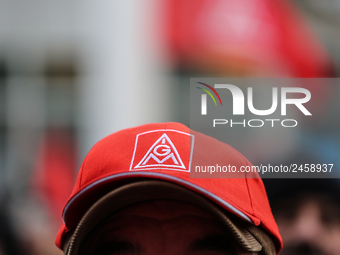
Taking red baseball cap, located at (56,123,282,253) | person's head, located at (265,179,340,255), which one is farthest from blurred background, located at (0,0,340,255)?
red baseball cap, located at (56,123,282,253)

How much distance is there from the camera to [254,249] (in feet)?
2.81

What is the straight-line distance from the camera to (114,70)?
171 inches

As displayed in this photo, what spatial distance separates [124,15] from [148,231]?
147 inches

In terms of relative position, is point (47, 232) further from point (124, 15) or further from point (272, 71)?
point (124, 15)

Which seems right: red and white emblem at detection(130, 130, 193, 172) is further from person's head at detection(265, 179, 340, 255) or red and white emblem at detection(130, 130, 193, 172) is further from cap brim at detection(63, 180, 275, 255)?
person's head at detection(265, 179, 340, 255)

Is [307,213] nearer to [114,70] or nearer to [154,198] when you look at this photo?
[154,198]

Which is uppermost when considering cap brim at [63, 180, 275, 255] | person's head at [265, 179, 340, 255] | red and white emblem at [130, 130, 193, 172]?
red and white emblem at [130, 130, 193, 172]

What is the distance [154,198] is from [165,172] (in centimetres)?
10

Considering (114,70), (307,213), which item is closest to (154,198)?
(307,213)

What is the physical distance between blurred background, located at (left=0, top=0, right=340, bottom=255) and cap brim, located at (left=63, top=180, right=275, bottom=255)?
1.76m

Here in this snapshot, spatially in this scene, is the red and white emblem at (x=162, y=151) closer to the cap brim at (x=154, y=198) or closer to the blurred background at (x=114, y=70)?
the cap brim at (x=154, y=198)

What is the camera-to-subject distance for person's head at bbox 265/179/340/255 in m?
2.17

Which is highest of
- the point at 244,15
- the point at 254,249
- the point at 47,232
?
the point at 244,15

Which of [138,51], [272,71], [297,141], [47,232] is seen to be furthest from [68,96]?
[297,141]
